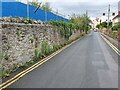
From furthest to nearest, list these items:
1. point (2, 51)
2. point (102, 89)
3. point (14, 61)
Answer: point (14, 61) → point (2, 51) → point (102, 89)

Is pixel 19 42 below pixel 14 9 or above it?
below

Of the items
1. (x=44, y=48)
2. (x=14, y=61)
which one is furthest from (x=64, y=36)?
(x=14, y=61)

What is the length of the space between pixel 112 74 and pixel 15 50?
14.8 feet

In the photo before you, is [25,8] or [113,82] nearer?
[113,82]

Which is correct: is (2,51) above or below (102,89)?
above

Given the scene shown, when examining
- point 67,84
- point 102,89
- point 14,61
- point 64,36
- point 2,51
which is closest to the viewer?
point 102,89

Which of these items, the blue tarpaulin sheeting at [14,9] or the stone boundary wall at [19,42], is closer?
the stone boundary wall at [19,42]

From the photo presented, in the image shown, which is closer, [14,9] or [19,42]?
[19,42]

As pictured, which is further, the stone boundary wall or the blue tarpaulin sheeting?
the blue tarpaulin sheeting

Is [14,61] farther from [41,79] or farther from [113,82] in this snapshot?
[113,82]

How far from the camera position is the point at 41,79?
30.7 feet

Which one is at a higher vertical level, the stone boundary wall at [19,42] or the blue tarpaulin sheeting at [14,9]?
the blue tarpaulin sheeting at [14,9]

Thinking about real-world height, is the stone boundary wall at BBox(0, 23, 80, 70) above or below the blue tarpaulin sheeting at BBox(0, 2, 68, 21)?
below

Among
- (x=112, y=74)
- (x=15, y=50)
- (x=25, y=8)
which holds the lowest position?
(x=112, y=74)
